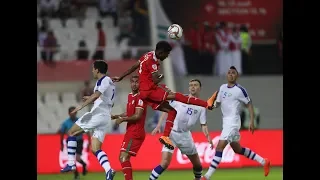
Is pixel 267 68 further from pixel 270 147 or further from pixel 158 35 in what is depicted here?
pixel 270 147

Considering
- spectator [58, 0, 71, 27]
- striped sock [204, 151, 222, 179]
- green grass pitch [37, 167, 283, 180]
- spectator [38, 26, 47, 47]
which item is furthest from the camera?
spectator [58, 0, 71, 27]

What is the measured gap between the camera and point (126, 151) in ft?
47.1

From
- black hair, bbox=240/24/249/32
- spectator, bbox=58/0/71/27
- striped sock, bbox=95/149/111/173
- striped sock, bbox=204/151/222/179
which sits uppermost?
spectator, bbox=58/0/71/27

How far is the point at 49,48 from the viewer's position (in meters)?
26.3

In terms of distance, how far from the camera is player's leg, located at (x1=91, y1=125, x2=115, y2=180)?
1466 centimetres

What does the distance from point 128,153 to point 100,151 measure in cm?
78

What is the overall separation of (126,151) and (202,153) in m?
8.01

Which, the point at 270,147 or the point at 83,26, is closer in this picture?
the point at 270,147

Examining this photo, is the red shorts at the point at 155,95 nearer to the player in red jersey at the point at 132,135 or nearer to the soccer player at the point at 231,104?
the player in red jersey at the point at 132,135

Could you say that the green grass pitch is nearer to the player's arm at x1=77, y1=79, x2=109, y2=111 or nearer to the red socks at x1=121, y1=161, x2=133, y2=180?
the player's arm at x1=77, y1=79, x2=109, y2=111

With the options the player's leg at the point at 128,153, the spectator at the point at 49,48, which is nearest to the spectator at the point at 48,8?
the spectator at the point at 49,48

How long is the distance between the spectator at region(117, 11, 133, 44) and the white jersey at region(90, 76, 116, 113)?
13.0 m

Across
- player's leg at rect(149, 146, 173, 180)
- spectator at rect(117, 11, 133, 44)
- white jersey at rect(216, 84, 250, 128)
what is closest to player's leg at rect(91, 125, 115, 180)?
player's leg at rect(149, 146, 173, 180)
